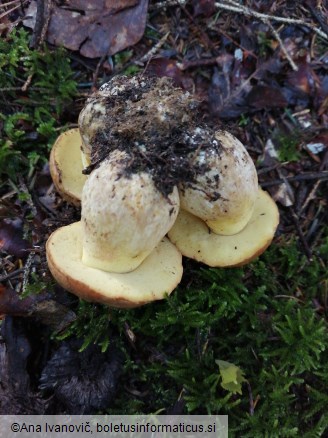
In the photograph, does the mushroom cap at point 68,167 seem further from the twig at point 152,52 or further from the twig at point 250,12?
the twig at point 250,12

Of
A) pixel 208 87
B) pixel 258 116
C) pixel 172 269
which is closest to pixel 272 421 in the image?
pixel 172 269

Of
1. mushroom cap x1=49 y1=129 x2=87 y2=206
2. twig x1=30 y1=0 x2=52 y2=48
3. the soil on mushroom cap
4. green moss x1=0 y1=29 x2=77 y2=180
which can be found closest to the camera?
the soil on mushroom cap

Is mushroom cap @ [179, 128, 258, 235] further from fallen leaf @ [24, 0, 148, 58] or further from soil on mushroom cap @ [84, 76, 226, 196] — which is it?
fallen leaf @ [24, 0, 148, 58]

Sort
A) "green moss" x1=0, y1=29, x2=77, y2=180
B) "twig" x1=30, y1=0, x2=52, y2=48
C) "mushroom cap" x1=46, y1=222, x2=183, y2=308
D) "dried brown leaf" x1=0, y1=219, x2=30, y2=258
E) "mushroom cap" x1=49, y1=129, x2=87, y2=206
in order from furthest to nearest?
"twig" x1=30, y1=0, x2=52, y2=48
"green moss" x1=0, y1=29, x2=77, y2=180
"dried brown leaf" x1=0, y1=219, x2=30, y2=258
"mushroom cap" x1=49, y1=129, x2=87, y2=206
"mushroom cap" x1=46, y1=222, x2=183, y2=308

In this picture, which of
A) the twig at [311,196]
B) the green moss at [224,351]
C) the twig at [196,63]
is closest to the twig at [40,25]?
the twig at [196,63]

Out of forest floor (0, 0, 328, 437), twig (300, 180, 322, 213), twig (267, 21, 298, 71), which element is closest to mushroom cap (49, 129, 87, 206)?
forest floor (0, 0, 328, 437)
